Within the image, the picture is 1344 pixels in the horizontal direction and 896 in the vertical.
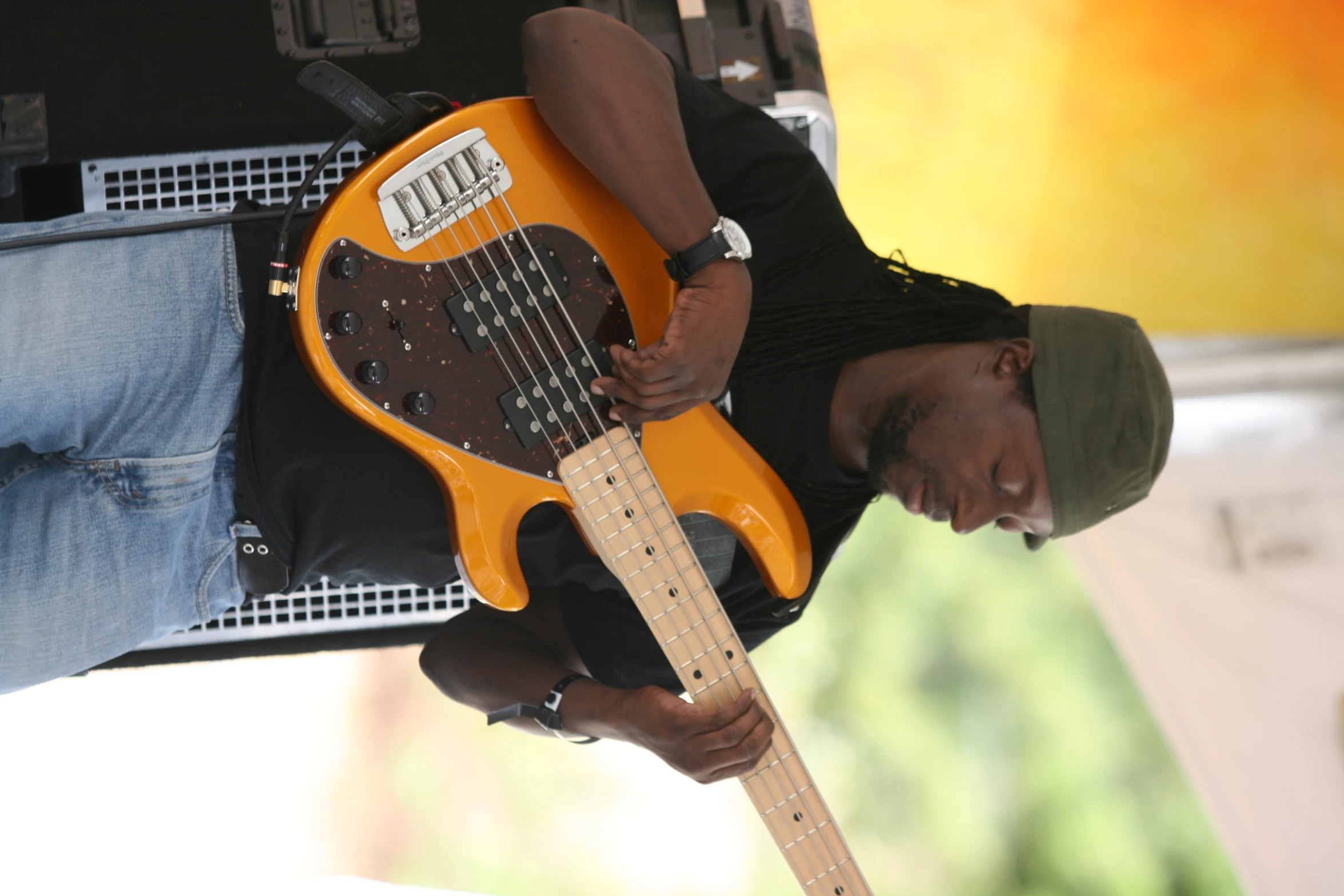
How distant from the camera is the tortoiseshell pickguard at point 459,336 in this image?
2.73 ft

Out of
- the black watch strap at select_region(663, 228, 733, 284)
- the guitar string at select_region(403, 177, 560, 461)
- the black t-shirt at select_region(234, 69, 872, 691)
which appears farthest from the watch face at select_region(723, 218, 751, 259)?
the guitar string at select_region(403, 177, 560, 461)

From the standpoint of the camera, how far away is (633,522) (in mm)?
924

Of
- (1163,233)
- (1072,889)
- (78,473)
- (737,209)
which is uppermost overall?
(737,209)

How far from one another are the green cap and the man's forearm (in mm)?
369

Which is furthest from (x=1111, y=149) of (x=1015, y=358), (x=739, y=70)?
(x=1015, y=358)

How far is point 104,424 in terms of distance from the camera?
859 millimetres

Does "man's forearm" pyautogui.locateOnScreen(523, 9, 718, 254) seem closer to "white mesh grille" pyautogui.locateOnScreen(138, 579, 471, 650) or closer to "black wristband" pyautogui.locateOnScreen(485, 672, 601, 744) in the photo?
"black wristband" pyautogui.locateOnScreen(485, 672, 601, 744)

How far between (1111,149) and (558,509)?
1.41 meters

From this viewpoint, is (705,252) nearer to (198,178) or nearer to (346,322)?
(346,322)

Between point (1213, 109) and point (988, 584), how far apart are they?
0.98 meters

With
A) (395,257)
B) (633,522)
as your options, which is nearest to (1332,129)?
(633,522)

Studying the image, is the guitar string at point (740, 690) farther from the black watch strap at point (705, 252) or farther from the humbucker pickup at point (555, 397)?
the black watch strap at point (705, 252)

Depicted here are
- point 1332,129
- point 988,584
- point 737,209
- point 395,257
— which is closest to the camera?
point 395,257

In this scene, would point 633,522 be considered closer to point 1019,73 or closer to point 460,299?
point 460,299
